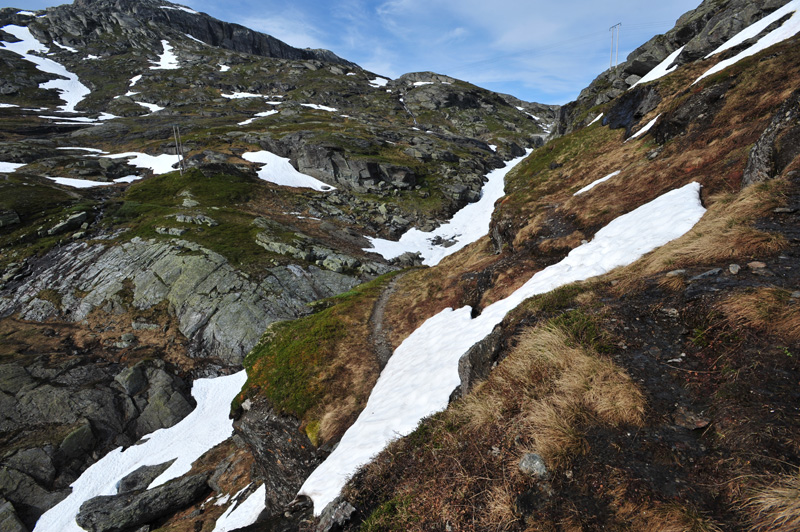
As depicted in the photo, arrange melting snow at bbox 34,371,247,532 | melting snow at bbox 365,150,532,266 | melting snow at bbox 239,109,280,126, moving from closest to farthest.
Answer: melting snow at bbox 34,371,247,532, melting snow at bbox 365,150,532,266, melting snow at bbox 239,109,280,126

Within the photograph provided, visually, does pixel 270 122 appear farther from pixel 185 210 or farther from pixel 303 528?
pixel 303 528

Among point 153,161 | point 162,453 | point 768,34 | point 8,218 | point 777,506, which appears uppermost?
point 153,161

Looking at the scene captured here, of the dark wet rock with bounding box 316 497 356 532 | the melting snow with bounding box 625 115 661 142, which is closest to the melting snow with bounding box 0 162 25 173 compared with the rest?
the dark wet rock with bounding box 316 497 356 532

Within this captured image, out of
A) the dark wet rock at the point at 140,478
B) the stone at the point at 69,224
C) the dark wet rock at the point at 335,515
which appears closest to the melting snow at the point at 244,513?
the dark wet rock at the point at 335,515

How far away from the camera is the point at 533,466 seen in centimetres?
522

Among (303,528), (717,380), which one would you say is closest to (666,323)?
(717,380)

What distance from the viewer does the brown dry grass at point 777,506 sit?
3.26m

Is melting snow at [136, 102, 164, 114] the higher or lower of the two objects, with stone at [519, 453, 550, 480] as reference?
higher

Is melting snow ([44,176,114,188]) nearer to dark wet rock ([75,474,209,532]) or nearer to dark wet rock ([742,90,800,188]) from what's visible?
dark wet rock ([75,474,209,532])

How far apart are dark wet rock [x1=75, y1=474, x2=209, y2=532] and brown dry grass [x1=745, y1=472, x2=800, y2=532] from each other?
27525 mm

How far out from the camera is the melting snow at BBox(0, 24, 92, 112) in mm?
160375

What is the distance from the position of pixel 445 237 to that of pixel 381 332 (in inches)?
1775

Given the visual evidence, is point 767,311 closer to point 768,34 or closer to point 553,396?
point 553,396

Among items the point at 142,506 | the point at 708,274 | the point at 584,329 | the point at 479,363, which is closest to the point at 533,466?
the point at 584,329
